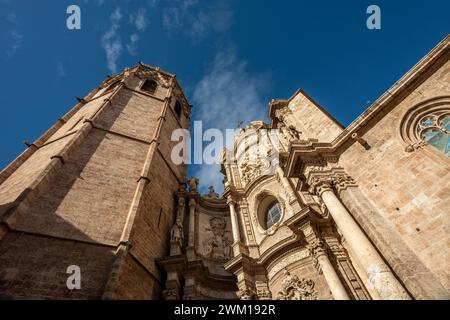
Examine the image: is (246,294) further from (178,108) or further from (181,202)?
(178,108)

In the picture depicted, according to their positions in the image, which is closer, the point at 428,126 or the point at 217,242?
the point at 428,126

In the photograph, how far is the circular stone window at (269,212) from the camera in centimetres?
1438

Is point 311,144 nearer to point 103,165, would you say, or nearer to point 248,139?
point 103,165

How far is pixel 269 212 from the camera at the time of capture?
15.2m

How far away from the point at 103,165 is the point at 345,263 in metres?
11.0

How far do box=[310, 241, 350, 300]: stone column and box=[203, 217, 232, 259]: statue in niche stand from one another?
540 cm

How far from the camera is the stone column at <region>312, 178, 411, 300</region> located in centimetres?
528

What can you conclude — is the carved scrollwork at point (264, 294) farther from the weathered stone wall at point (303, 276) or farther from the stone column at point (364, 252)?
the stone column at point (364, 252)

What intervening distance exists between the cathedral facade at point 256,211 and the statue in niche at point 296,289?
0.17 feet

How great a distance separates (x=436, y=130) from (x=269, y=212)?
30.4ft

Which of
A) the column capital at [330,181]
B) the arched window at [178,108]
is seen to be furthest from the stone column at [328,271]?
the arched window at [178,108]

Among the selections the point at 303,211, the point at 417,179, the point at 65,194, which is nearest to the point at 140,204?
the point at 65,194

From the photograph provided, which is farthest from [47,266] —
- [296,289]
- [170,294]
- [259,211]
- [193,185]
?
[193,185]

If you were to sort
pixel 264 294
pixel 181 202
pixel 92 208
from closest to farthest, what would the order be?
pixel 92 208 → pixel 264 294 → pixel 181 202
